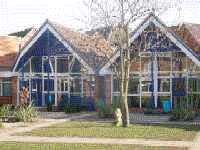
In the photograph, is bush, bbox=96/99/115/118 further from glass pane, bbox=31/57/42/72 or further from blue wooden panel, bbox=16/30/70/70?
glass pane, bbox=31/57/42/72

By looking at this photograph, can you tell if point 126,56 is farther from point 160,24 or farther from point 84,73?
point 84,73

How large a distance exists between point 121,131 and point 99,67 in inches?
494

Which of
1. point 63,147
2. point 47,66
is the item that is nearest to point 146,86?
point 47,66

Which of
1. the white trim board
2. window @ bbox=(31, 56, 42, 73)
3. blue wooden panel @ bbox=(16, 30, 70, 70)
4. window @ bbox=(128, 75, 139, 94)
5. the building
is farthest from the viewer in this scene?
window @ bbox=(31, 56, 42, 73)

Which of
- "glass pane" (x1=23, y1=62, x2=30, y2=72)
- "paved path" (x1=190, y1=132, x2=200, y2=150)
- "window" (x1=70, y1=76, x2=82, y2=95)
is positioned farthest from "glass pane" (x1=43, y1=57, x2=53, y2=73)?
"paved path" (x1=190, y1=132, x2=200, y2=150)

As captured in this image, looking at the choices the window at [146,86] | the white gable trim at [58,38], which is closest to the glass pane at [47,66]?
the white gable trim at [58,38]

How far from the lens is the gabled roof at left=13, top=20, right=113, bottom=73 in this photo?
104ft

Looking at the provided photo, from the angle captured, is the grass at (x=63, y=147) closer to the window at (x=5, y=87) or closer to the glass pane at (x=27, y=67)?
the glass pane at (x=27, y=67)

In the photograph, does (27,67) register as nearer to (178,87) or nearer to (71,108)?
(71,108)

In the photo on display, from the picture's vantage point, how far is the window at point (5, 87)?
36.5 meters

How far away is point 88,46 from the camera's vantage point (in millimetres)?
33531

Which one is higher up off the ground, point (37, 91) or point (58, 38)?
point (58, 38)

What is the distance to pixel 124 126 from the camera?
2097 centimetres

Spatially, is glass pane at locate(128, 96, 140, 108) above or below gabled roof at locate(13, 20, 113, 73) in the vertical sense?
below
